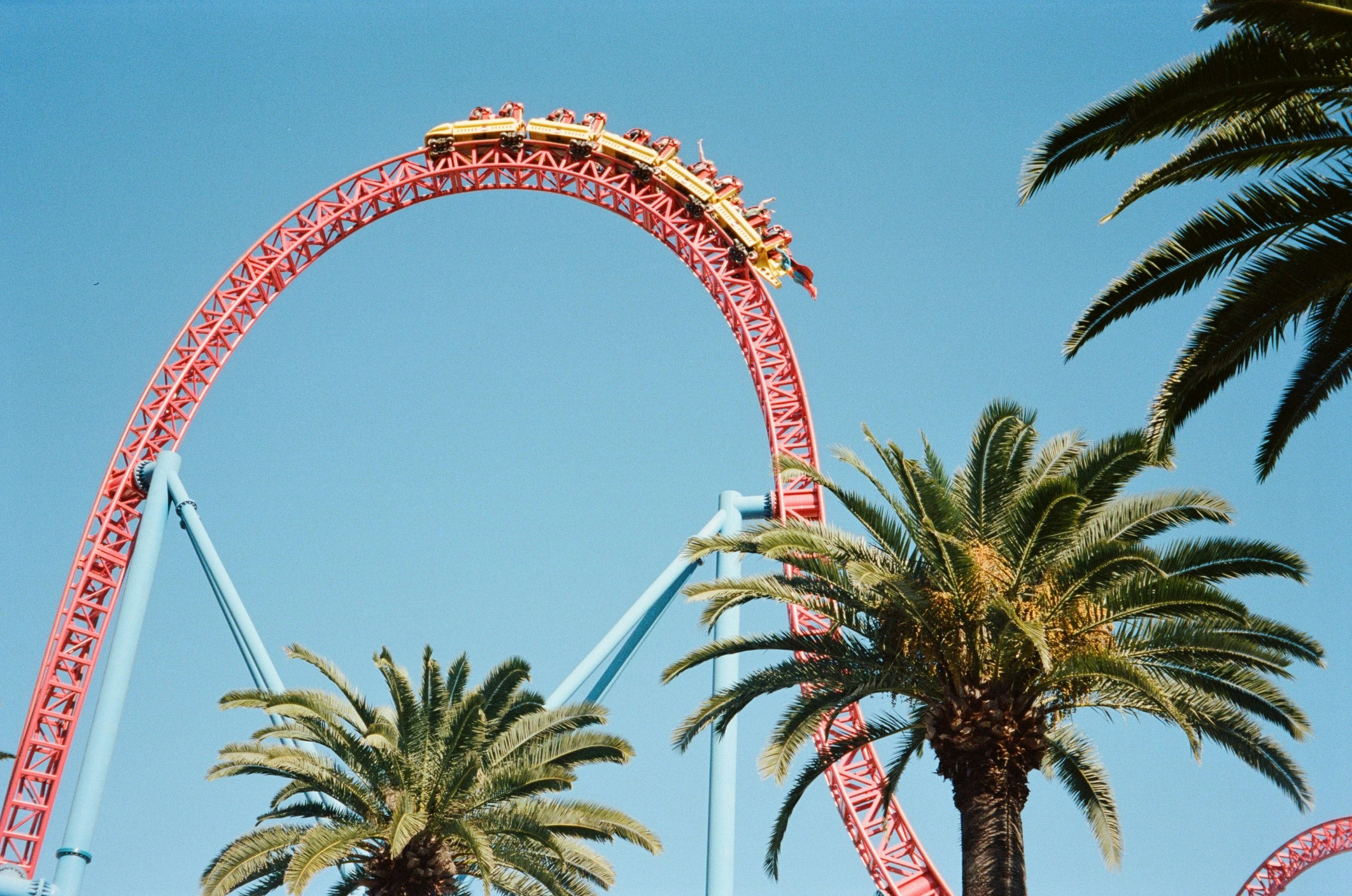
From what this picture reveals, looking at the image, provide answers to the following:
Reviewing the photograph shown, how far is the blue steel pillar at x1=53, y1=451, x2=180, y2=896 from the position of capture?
2467 cm

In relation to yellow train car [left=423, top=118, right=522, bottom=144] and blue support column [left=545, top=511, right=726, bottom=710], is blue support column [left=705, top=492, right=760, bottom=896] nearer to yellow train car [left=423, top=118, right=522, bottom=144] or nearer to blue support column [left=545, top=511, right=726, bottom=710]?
blue support column [left=545, top=511, right=726, bottom=710]

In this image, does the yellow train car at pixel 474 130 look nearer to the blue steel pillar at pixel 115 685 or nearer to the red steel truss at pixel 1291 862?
the blue steel pillar at pixel 115 685

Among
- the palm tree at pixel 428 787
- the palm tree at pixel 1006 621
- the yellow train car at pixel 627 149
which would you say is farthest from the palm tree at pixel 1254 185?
the yellow train car at pixel 627 149

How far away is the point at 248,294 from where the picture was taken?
102 feet

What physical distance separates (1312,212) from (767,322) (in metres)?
20.0

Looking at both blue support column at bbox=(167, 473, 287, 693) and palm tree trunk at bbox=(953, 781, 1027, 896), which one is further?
blue support column at bbox=(167, 473, 287, 693)

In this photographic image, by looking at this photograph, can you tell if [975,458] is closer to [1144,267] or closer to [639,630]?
[1144,267]

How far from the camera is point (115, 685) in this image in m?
25.8

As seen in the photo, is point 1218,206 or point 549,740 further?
point 549,740

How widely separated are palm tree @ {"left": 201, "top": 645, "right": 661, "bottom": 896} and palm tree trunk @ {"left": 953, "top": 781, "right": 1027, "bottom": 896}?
220 inches

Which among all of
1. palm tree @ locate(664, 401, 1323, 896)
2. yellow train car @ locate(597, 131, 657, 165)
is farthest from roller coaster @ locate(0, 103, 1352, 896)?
palm tree @ locate(664, 401, 1323, 896)

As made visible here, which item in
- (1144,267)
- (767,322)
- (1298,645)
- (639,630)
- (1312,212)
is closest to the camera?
(1312,212)

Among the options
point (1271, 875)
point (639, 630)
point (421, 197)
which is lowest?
point (639, 630)

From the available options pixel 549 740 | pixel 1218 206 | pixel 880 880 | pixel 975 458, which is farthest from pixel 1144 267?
pixel 880 880
